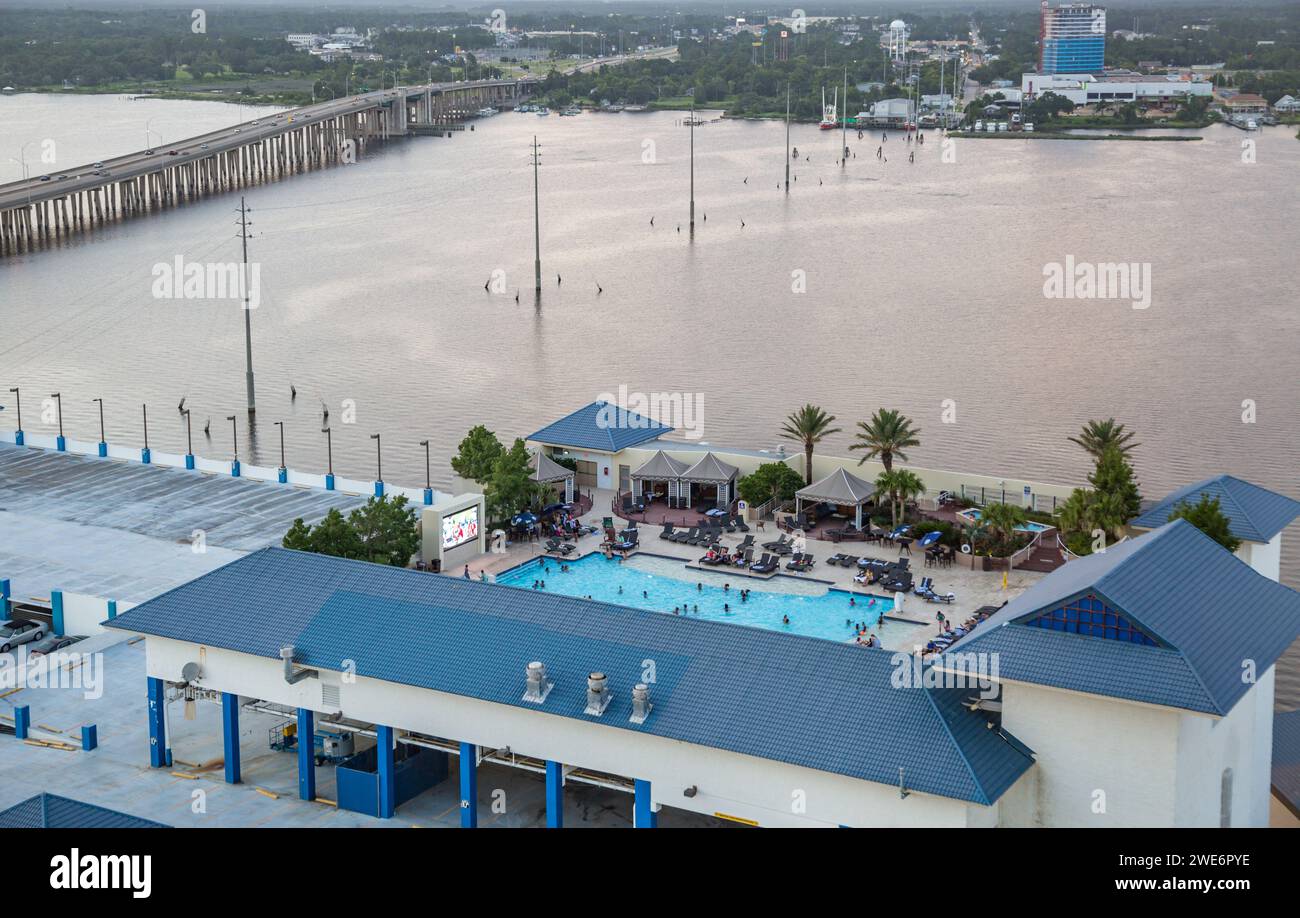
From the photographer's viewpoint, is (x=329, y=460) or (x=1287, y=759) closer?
(x=1287, y=759)

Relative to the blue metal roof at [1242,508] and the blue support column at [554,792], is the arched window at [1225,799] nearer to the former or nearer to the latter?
the blue support column at [554,792]

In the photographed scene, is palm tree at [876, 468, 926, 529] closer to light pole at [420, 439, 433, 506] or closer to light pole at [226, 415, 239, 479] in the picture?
light pole at [420, 439, 433, 506]

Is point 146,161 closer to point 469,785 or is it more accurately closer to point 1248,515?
point 1248,515

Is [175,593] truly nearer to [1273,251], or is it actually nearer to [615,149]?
[1273,251]

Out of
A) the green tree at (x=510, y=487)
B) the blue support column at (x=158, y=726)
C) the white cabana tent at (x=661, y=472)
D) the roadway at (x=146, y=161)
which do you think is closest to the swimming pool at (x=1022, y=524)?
the white cabana tent at (x=661, y=472)

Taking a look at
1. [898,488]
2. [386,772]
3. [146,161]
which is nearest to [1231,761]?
[386,772]

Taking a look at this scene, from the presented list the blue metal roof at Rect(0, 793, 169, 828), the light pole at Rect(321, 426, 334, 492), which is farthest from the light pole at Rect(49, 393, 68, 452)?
the blue metal roof at Rect(0, 793, 169, 828)
